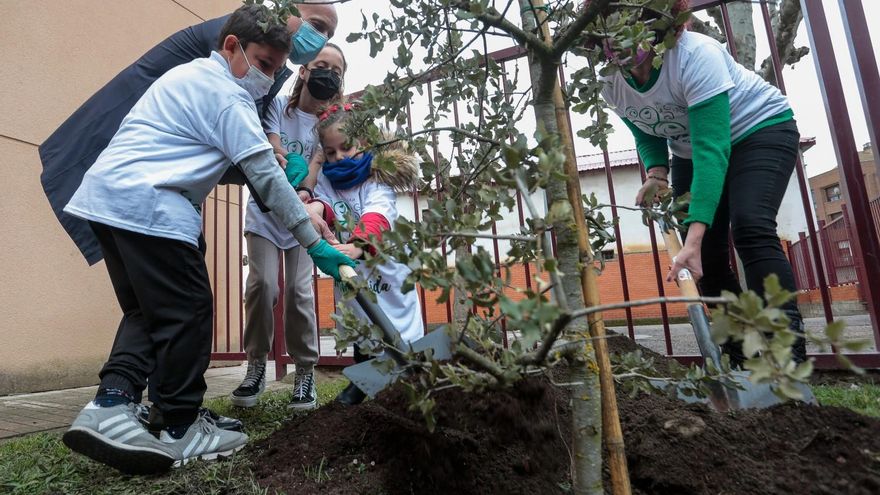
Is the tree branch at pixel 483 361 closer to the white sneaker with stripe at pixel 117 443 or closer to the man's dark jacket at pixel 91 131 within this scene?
the white sneaker with stripe at pixel 117 443

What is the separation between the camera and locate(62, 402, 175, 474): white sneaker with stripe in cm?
150

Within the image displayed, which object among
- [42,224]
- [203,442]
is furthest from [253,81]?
[42,224]

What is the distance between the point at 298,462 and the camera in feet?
4.95

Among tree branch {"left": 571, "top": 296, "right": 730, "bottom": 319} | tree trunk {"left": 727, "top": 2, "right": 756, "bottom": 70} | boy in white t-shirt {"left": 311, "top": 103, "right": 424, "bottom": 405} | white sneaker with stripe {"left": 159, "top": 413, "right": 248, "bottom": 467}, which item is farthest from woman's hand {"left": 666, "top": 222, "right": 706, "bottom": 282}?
tree trunk {"left": 727, "top": 2, "right": 756, "bottom": 70}

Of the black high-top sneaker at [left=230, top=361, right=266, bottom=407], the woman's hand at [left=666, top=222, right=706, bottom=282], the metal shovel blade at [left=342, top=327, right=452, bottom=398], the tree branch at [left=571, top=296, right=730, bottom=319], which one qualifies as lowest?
the black high-top sneaker at [left=230, top=361, right=266, bottom=407]

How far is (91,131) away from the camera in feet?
6.84

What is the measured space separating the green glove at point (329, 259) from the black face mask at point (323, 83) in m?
0.98

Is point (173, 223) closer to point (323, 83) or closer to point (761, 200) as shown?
point (323, 83)

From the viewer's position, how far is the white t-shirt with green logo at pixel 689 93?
1805 millimetres

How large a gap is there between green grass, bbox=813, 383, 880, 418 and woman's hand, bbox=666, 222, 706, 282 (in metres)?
0.60

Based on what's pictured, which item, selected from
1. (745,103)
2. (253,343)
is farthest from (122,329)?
(745,103)

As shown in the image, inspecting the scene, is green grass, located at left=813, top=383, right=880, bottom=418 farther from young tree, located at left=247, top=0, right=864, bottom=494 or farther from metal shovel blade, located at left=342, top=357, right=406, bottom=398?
metal shovel blade, located at left=342, top=357, right=406, bottom=398

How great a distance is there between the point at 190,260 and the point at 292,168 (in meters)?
0.74

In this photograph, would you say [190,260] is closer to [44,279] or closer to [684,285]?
[684,285]
